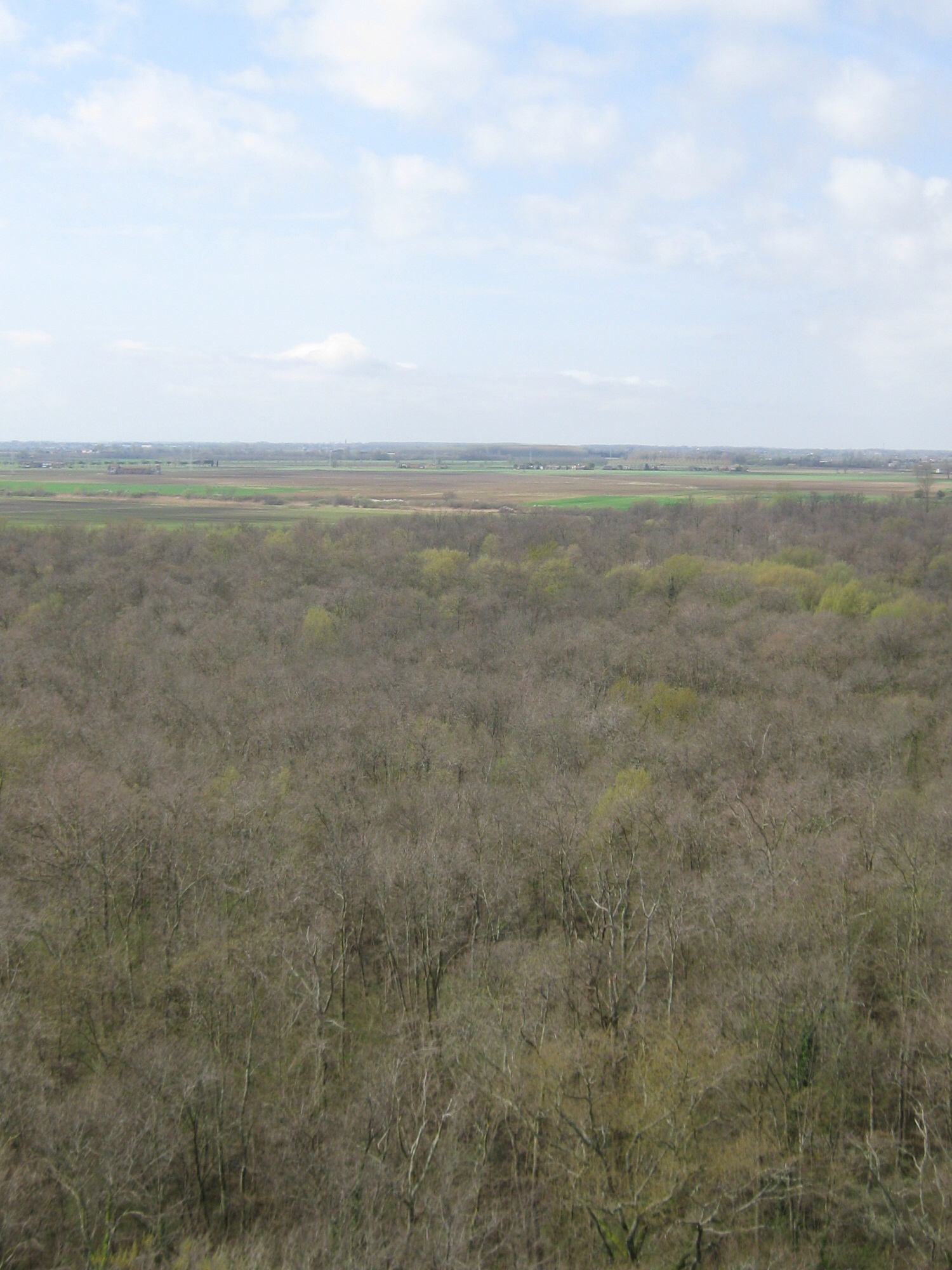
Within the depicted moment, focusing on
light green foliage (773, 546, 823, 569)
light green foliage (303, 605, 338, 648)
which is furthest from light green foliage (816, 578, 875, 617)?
light green foliage (303, 605, 338, 648)

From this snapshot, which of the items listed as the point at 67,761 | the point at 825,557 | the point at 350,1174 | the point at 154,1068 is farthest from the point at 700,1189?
the point at 825,557

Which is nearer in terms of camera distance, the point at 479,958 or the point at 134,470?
the point at 479,958

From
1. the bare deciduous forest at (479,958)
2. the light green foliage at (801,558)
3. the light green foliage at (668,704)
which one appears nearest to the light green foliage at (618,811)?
the bare deciduous forest at (479,958)

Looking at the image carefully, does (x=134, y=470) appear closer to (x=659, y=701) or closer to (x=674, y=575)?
(x=674, y=575)

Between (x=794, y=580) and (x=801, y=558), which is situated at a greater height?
(x=801, y=558)

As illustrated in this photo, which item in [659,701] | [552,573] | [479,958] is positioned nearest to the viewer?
[479,958]

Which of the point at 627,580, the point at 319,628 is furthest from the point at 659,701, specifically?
the point at 627,580

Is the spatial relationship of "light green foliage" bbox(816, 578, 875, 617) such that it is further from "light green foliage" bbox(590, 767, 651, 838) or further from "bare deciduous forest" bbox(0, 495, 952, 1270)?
"light green foliage" bbox(590, 767, 651, 838)
